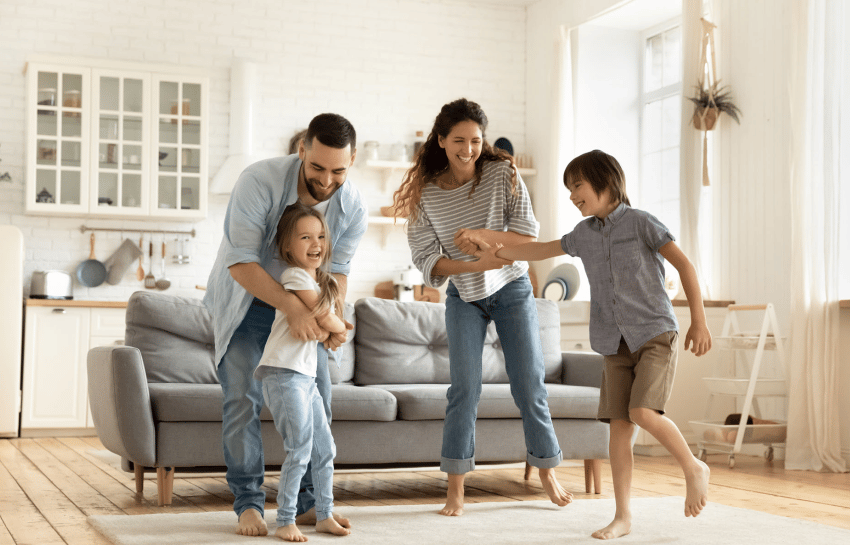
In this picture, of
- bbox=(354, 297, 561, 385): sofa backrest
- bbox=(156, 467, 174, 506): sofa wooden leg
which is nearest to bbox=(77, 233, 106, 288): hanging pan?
bbox=(354, 297, 561, 385): sofa backrest

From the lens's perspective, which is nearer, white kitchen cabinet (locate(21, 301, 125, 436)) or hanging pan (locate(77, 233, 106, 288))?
white kitchen cabinet (locate(21, 301, 125, 436))

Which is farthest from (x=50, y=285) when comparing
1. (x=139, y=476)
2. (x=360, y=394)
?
(x=360, y=394)

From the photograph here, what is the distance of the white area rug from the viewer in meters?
2.40

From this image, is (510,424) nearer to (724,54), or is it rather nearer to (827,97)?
(827,97)

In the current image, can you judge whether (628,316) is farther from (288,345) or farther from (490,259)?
(288,345)

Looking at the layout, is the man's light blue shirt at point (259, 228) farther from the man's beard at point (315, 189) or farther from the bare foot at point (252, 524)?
the bare foot at point (252, 524)

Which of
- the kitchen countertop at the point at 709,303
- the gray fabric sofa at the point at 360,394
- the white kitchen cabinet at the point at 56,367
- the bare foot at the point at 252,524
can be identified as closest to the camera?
the bare foot at the point at 252,524

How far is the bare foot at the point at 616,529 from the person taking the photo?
2449mm

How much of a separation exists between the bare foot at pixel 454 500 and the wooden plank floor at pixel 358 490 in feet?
0.58

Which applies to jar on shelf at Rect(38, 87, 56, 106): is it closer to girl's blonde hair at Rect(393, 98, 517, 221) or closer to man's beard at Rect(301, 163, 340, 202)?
girl's blonde hair at Rect(393, 98, 517, 221)

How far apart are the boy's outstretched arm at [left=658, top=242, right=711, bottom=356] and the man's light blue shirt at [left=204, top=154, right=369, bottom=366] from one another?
856 millimetres

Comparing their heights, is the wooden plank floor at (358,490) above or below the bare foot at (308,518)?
below

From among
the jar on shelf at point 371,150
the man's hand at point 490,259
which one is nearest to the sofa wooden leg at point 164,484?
the man's hand at point 490,259

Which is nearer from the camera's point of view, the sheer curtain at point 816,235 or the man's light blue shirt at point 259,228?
the man's light blue shirt at point 259,228
